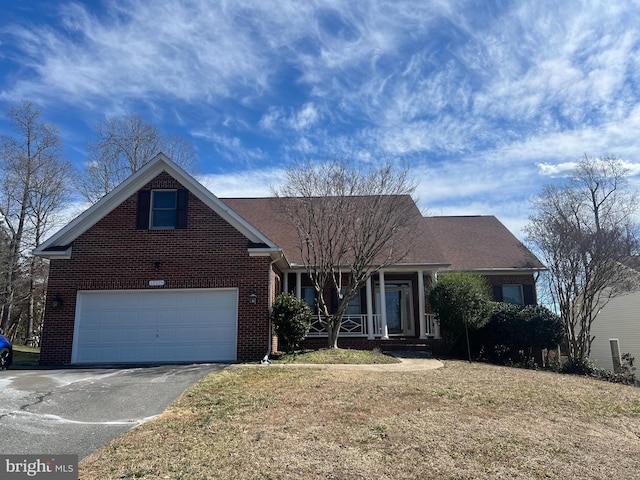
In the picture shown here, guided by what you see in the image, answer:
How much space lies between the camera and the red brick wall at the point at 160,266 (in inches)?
535

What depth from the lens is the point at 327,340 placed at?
54.6 feet

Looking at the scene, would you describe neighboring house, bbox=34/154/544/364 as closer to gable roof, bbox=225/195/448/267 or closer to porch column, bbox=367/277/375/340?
gable roof, bbox=225/195/448/267

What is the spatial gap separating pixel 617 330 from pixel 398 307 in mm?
12753

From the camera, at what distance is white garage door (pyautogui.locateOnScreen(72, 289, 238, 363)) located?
1357 centimetres

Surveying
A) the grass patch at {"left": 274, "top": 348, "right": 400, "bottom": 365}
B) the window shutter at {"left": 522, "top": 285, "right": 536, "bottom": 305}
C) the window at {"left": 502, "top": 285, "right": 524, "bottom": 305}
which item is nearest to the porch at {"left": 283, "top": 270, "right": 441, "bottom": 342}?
the grass patch at {"left": 274, "top": 348, "right": 400, "bottom": 365}

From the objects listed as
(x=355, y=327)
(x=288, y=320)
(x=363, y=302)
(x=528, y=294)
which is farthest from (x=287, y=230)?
(x=528, y=294)

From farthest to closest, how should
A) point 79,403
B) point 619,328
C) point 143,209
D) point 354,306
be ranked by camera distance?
1. point 619,328
2. point 354,306
3. point 143,209
4. point 79,403

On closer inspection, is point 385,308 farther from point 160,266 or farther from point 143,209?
point 143,209

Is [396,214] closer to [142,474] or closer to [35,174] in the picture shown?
[142,474]

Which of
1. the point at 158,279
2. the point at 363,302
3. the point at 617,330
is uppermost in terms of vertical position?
the point at 158,279

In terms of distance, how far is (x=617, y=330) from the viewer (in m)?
23.9

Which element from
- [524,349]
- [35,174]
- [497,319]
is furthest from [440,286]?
[35,174]

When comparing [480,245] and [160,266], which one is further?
[480,245]

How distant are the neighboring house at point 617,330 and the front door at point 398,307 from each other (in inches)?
418
